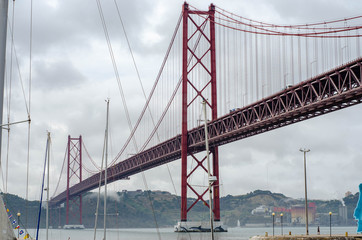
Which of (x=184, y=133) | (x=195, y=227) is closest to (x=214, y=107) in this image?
(x=184, y=133)

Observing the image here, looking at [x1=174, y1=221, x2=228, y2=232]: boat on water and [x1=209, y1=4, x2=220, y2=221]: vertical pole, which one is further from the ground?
[x1=209, y1=4, x2=220, y2=221]: vertical pole

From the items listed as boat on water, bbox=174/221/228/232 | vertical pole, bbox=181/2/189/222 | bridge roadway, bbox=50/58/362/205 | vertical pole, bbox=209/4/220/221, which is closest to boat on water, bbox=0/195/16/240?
bridge roadway, bbox=50/58/362/205

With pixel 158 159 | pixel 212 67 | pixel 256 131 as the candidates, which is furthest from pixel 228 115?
pixel 158 159

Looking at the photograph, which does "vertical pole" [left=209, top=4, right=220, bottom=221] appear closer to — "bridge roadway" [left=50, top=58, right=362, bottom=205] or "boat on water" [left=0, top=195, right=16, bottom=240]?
"bridge roadway" [left=50, top=58, right=362, bottom=205]

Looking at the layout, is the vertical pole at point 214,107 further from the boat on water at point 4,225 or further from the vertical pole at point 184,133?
the boat on water at point 4,225

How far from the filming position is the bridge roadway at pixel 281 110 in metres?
49.7

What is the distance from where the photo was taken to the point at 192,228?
235 ft

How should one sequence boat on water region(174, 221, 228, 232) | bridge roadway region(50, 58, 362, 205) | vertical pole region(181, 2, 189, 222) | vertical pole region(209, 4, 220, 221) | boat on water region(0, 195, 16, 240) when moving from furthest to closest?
vertical pole region(209, 4, 220, 221) → boat on water region(174, 221, 228, 232) → vertical pole region(181, 2, 189, 222) → bridge roadway region(50, 58, 362, 205) → boat on water region(0, 195, 16, 240)

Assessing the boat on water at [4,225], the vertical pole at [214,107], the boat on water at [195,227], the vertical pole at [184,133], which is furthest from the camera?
the vertical pole at [214,107]

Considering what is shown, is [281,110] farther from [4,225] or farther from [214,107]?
[4,225]

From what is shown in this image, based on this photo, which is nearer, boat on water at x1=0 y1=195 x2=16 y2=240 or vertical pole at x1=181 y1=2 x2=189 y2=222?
boat on water at x1=0 y1=195 x2=16 y2=240

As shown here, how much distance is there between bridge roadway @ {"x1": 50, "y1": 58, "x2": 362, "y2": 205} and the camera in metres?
49.7

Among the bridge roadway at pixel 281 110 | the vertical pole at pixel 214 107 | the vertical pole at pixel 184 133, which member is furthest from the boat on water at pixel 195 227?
the bridge roadway at pixel 281 110

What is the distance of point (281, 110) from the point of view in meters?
60.3
